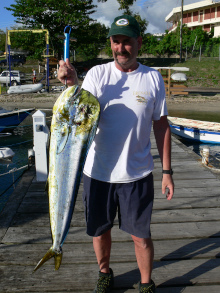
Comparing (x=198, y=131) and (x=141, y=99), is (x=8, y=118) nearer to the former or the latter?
(x=198, y=131)

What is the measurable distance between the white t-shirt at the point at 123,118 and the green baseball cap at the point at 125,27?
22cm

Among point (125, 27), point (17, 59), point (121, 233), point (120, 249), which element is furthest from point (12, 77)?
point (125, 27)

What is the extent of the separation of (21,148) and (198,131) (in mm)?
7034

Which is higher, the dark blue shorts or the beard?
the beard

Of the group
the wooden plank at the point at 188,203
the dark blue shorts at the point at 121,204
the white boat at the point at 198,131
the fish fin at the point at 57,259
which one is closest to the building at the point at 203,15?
the white boat at the point at 198,131

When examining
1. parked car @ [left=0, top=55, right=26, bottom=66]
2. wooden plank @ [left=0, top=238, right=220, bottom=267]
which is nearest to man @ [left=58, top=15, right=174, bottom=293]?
wooden plank @ [left=0, top=238, right=220, bottom=267]

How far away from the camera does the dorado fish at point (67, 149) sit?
199cm

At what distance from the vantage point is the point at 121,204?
224 centimetres

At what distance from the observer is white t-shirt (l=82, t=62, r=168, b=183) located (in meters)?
2.10

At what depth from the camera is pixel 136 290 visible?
243 cm

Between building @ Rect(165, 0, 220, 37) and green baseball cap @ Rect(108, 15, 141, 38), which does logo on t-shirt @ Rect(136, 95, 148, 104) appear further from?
building @ Rect(165, 0, 220, 37)

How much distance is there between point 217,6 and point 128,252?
56.9 meters

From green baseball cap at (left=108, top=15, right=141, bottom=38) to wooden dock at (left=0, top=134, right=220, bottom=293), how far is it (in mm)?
1884

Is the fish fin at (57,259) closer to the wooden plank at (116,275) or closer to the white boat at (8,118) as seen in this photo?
the wooden plank at (116,275)
